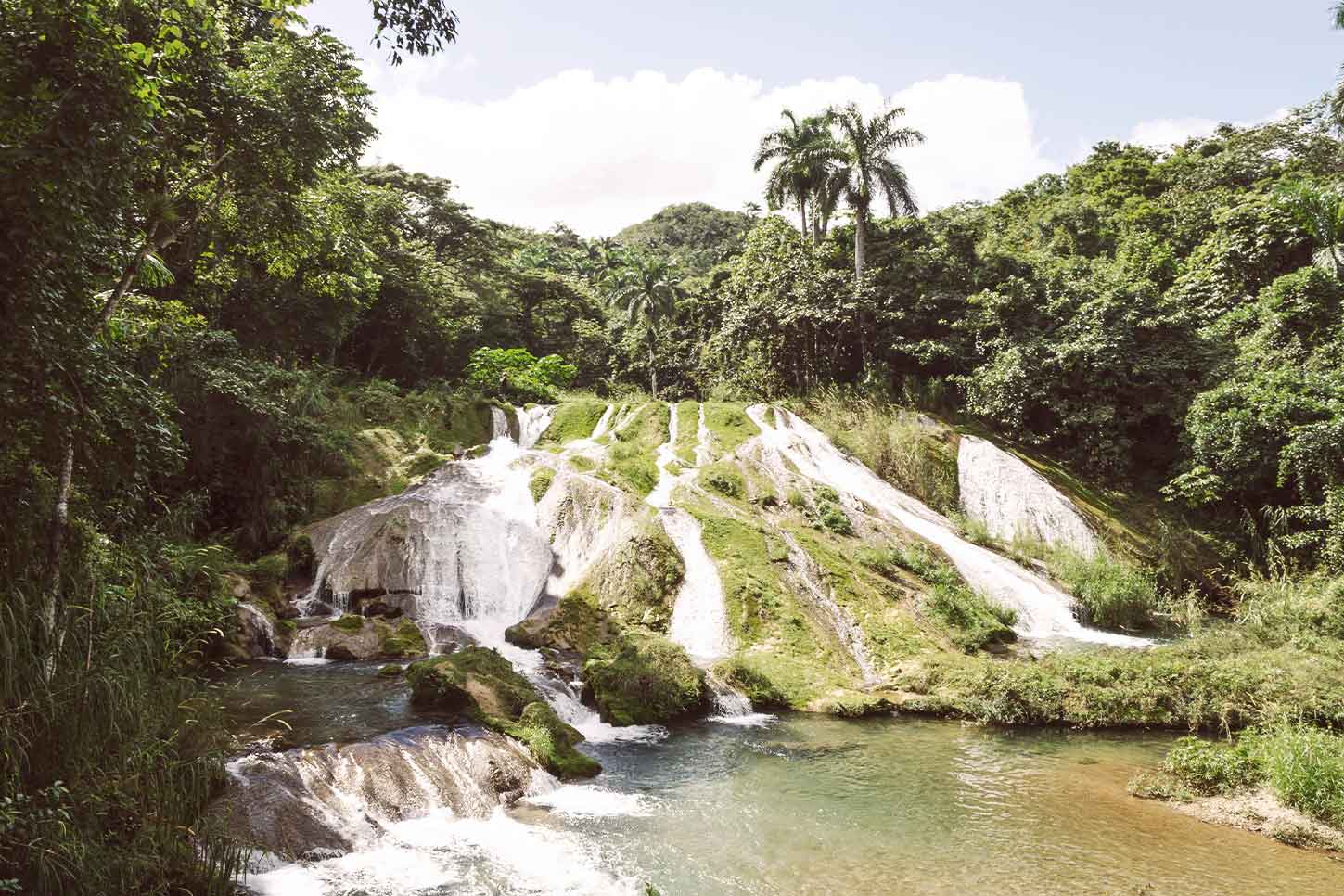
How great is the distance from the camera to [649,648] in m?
13.9

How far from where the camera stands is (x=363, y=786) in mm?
9391

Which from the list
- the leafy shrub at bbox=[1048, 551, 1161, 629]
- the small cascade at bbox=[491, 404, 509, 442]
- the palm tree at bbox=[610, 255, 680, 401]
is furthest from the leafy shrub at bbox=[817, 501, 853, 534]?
the palm tree at bbox=[610, 255, 680, 401]

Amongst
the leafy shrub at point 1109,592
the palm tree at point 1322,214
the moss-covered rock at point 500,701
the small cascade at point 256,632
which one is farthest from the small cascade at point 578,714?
the palm tree at point 1322,214

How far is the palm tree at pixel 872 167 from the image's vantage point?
1375 inches

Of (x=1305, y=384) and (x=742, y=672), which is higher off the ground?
(x=1305, y=384)

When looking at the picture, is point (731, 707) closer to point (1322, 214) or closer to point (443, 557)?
point (443, 557)

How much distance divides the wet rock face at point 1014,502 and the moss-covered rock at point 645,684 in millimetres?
15123

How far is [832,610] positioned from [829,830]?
8245 mm

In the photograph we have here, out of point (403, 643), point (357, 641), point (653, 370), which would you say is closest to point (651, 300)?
point (653, 370)

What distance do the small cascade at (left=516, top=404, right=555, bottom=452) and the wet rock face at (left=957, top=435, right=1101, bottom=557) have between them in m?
16.7

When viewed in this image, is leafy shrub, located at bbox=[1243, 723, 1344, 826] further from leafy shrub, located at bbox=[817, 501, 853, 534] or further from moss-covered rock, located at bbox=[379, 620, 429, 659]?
moss-covered rock, located at bbox=[379, 620, 429, 659]

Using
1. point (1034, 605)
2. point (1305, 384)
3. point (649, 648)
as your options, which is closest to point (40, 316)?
point (649, 648)

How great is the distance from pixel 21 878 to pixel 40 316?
4.06 meters

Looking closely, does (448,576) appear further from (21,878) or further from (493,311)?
(493,311)
